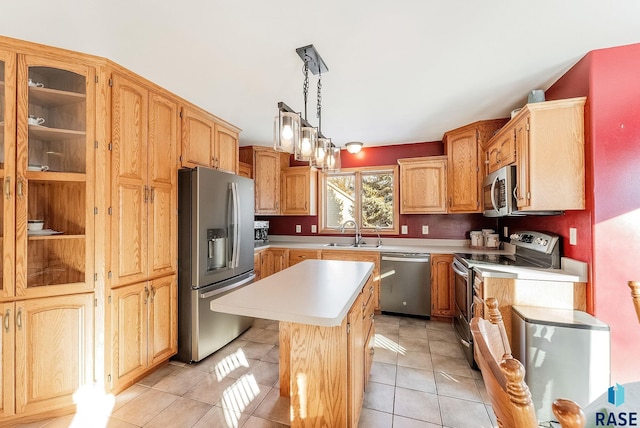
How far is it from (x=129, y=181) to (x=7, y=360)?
1304mm

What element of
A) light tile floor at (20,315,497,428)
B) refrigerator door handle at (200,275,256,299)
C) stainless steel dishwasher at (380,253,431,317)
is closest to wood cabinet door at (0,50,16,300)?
light tile floor at (20,315,497,428)

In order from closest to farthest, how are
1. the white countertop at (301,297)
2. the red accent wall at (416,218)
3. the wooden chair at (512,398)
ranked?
the wooden chair at (512,398) < the white countertop at (301,297) < the red accent wall at (416,218)

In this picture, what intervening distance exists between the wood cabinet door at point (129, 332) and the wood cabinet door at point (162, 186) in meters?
0.21

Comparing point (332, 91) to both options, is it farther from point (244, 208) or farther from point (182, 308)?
point (182, 308)

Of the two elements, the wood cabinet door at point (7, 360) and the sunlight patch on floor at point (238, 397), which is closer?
the wood cabinet door at point (7, 360)

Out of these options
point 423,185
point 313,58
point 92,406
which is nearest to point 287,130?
point 313,58

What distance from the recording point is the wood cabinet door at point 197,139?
99.9 inches

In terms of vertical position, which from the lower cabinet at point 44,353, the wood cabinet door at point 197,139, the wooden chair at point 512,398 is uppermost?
the wood cabinet door at point 197,139

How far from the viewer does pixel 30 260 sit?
1.82 metres

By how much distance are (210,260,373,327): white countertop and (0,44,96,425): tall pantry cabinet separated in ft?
4.21

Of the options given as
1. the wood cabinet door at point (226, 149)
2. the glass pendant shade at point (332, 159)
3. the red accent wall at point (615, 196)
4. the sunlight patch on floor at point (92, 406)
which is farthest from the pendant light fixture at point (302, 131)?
the sunlight patch on floor at point (92, 406)

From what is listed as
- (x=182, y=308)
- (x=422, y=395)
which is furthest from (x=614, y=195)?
(x=182, y=308)

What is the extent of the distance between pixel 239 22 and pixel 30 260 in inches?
83.7

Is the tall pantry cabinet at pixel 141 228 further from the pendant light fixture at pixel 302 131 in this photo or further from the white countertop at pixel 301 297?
the pendant light fixture at pixel 302 131
